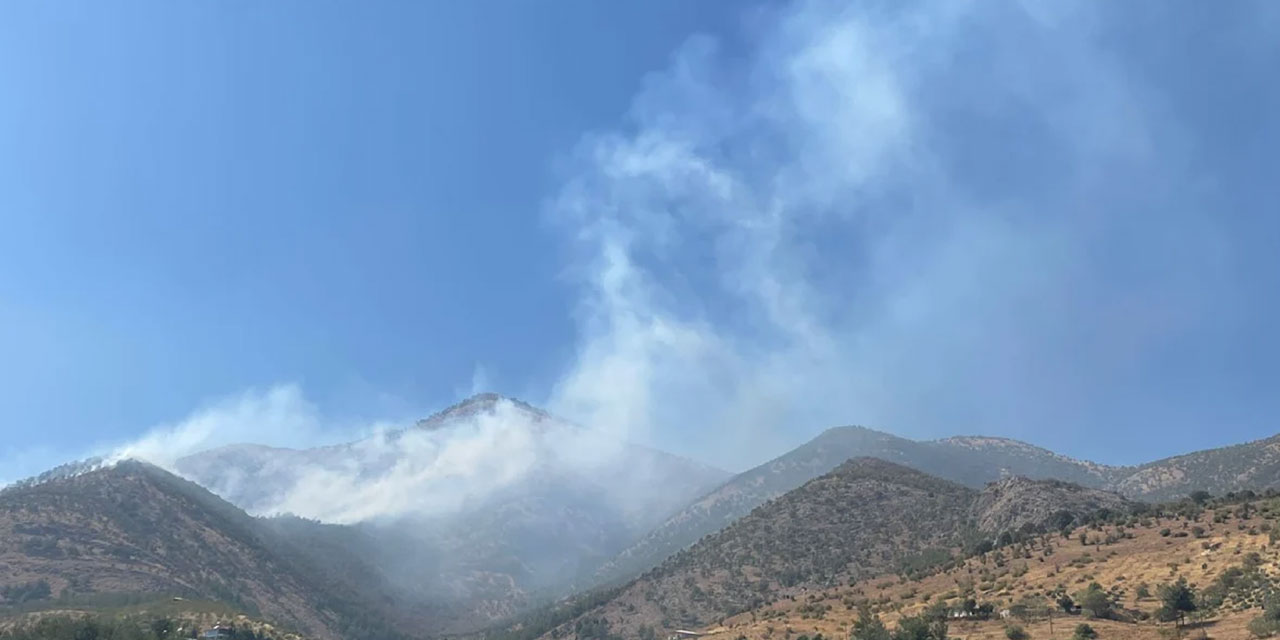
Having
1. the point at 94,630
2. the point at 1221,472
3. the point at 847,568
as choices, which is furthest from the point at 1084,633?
the point at 1221,472

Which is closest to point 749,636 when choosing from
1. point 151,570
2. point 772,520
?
point 772,520

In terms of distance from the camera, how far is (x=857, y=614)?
84.9 metres

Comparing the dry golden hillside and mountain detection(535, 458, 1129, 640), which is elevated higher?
mountain detection(535, 458, 1129, 640)

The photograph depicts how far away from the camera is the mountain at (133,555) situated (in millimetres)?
137875

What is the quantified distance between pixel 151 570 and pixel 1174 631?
16334 cm

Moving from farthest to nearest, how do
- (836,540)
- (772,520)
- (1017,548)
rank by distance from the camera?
(772,520) < (836,540) < (1017,548)

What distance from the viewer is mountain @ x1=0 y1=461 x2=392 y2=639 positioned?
137875 millimetres

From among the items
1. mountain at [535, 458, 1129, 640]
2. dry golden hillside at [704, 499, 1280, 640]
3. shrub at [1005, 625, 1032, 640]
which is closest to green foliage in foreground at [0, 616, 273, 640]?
mountain at [535, 458, 1129, 640]

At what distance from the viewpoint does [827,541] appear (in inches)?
5650

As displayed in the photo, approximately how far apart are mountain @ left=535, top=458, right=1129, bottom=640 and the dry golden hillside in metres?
17.5

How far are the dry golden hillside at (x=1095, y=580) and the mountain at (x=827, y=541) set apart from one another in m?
17.5

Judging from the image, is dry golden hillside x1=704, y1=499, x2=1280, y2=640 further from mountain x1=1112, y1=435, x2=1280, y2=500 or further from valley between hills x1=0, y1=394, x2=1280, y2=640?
mountain x1=1112, y1=435, x2=1280, y2=500

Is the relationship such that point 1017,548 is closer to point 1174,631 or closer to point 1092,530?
point 1092,530

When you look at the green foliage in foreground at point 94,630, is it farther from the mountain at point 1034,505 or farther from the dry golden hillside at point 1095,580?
the mountain at point 1034,505
